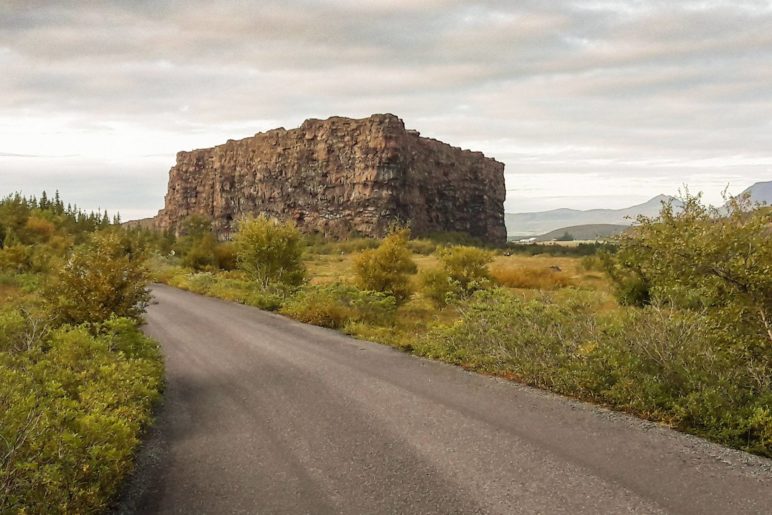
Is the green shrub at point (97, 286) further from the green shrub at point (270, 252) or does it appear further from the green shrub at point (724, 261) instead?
the green shrub at point (270, 252)

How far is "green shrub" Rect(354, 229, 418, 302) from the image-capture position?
2431 cm

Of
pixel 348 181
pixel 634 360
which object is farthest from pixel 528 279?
pixel 348 181

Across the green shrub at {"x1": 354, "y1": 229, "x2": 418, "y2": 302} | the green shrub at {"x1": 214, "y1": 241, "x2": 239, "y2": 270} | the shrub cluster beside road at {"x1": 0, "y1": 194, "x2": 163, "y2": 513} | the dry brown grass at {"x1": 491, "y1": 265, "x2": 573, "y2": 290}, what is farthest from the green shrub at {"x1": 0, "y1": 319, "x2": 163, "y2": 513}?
the green shrub at {"x1": 214, "y1": 241, "x2": 239, "y2": 270}

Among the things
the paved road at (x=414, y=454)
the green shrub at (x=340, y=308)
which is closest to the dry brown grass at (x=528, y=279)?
the green shrub at (x=340, y=308)

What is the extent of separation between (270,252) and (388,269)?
643 cm

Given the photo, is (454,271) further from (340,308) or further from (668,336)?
(668,336)

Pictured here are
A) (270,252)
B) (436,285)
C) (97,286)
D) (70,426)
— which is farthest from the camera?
(270,252)

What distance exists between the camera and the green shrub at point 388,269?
24312mm

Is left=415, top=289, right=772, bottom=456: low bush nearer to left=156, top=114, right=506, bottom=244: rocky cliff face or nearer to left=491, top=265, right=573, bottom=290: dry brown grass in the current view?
left=491, top=265, right=573, bottom=290: dry brown grass

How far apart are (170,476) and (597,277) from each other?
35378 mm

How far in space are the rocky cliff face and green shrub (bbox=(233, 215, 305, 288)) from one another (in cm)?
5704

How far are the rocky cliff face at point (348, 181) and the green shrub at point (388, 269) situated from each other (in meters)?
59.6

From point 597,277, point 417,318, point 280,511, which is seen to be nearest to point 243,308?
point 417,318

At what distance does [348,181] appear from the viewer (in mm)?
97875
